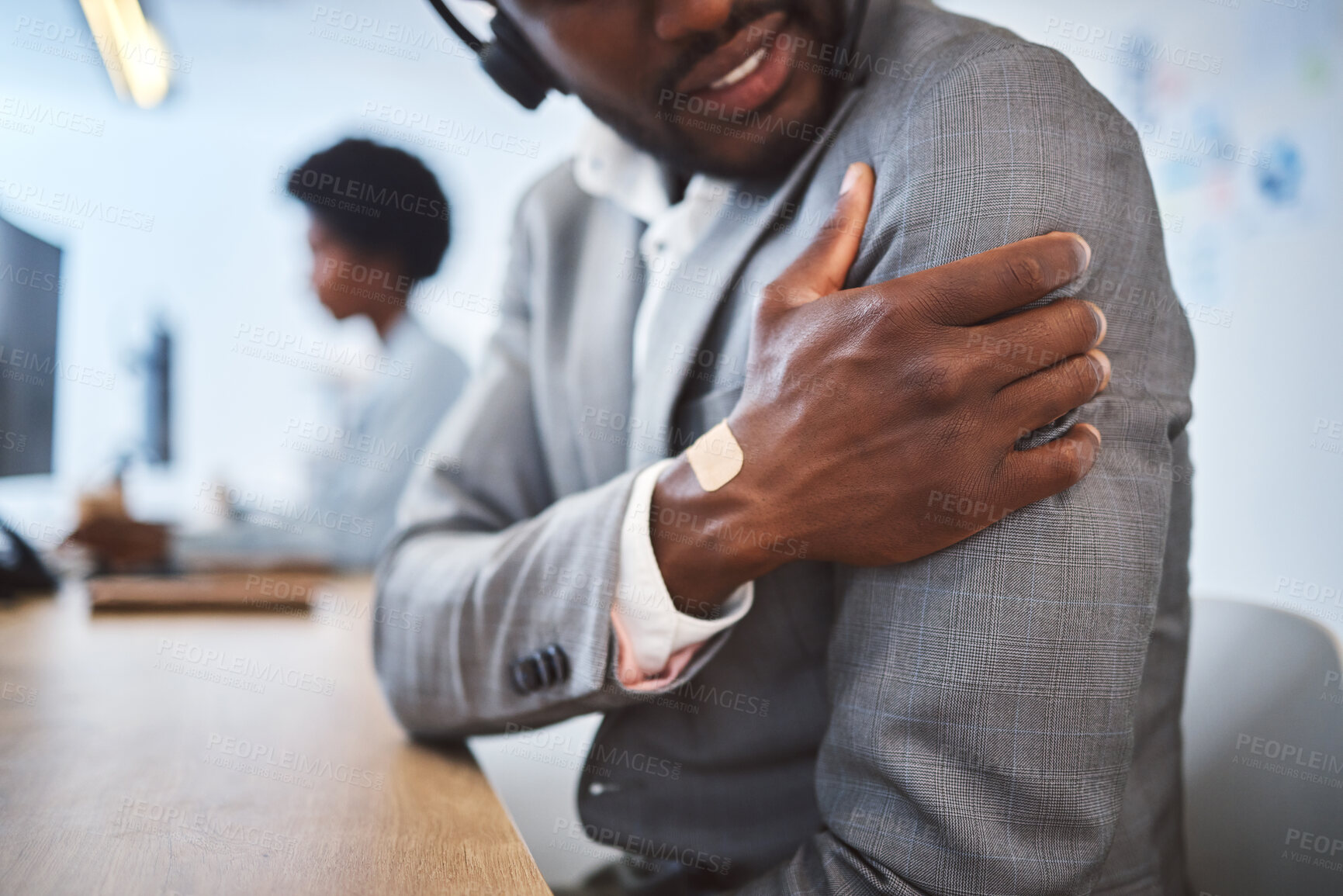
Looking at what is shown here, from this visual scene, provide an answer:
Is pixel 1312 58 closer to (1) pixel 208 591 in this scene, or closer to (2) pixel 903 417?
(2) pixel 903 417

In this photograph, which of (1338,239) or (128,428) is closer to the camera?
(1338,239)

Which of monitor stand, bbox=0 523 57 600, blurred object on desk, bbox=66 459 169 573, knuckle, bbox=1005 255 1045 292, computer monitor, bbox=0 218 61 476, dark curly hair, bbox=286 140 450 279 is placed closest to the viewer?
knuckle, bbox=1005 255 1045 292

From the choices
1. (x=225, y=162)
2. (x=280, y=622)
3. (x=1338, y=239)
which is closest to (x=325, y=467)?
(x=280, y=622)

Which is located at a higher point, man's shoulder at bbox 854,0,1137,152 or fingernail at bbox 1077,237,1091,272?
man's shoulder at bbox 854,0,1137,152

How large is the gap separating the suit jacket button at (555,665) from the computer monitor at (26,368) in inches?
52.2

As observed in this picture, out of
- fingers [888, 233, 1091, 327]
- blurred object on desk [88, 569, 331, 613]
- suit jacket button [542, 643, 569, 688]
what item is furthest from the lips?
blurred object on desk [88, 569, 331, 613]

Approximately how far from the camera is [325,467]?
9.52 ft

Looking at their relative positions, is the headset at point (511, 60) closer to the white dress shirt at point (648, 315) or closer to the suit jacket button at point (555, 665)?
the white dress shirt at point (648, 315)

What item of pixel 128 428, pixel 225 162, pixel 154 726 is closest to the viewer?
pixel 154 726

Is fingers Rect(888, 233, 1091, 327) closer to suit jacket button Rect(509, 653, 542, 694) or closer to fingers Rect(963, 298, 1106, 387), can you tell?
fingers Rect(963, 298, 1106, 387)

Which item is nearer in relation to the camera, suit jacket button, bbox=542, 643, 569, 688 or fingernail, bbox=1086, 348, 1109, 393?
fingernail, bbox=1086, 348, 1109, 393

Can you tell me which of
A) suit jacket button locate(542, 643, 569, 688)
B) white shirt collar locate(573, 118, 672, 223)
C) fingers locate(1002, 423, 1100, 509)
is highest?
fingers locate(1002, 423, 1100, 509)

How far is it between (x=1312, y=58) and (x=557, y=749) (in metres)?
1.74

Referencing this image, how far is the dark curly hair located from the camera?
278 cm
